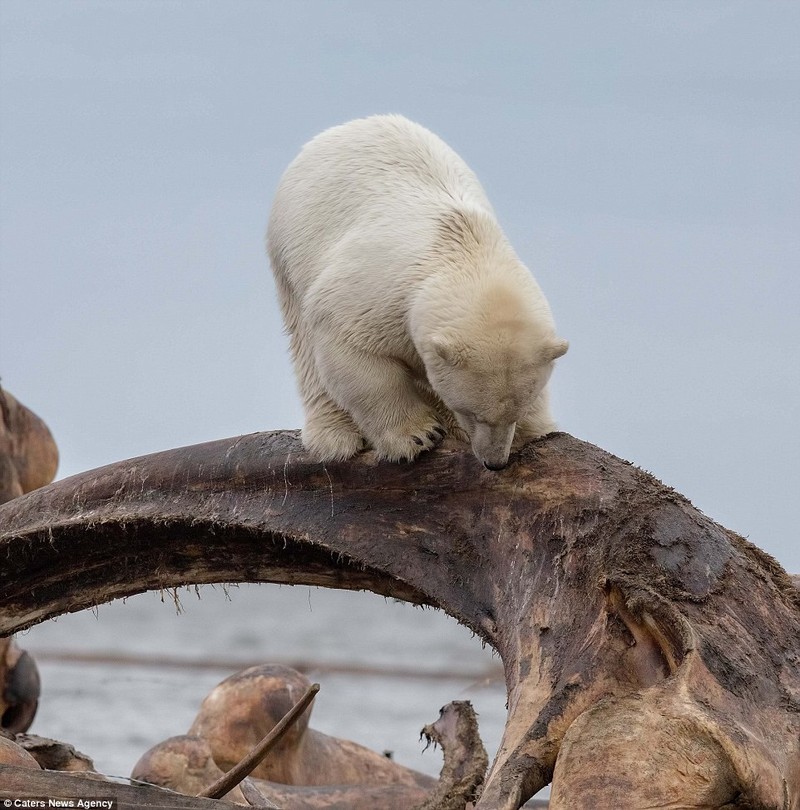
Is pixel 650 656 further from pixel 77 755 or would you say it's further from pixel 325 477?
pixel 77 755

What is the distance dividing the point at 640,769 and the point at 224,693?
12.0 feet

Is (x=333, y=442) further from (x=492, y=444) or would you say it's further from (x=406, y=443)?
(x=492, y=444)

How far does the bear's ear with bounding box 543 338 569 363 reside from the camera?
3.78 metres

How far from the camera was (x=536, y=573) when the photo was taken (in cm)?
325

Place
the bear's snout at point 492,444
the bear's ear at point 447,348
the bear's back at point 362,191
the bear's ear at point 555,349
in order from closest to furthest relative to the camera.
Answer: the bear's snout at point 492,444 → the bear's ear at point 447,348 → the bear's ear at point 555,349 → the bear's back at point 362,191

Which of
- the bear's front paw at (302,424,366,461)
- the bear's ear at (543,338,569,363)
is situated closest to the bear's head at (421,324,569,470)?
the bear's ear at (543,338,569,363)

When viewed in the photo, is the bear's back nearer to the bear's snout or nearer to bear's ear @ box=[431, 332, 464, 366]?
bear's ear @ box=[431, 332, 464, 366]

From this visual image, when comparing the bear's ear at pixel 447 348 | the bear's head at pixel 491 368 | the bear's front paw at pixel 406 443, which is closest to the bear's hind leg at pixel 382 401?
the bear's front paw at pixel 406 443

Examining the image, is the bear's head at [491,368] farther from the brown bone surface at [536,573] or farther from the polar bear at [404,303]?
the brown bone surface at [536,573]

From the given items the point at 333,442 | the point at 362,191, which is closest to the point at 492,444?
the point at 333,442

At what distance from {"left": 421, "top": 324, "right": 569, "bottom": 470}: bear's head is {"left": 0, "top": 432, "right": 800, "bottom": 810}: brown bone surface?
0.50ft

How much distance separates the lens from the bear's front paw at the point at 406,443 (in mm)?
3732

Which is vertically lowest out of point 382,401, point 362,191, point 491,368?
Result: point 382,401

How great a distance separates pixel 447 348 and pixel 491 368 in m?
0.16
